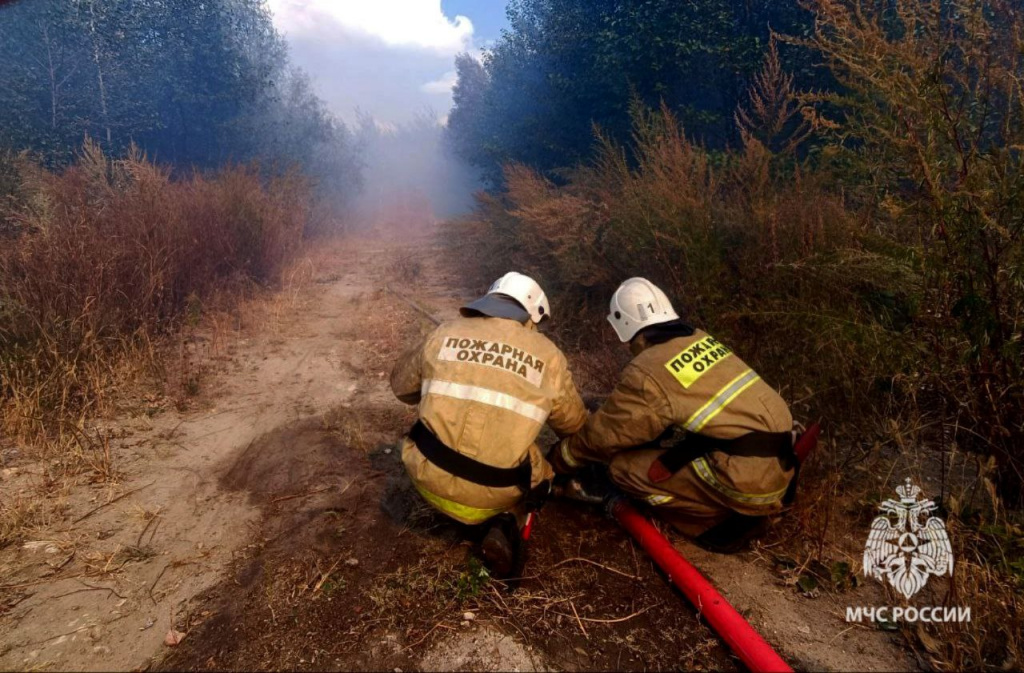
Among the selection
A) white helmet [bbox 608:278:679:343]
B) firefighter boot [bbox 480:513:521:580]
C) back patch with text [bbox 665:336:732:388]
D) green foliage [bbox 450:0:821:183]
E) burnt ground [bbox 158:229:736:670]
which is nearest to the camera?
burnt ground [bbox 158:229:736:670]

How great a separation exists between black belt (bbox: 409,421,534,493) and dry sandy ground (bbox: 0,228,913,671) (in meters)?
0.51

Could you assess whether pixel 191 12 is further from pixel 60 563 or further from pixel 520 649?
pixel 520 649

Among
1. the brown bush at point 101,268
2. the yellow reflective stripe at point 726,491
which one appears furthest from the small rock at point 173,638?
the brown bush at point 101,268

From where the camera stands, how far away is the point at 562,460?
3.15 m

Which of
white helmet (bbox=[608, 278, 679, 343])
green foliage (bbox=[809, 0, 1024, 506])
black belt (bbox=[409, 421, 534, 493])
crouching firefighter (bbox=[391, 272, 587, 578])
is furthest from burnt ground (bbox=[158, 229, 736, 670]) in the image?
green foliage (bbox=[809, 0, 1024, 506])

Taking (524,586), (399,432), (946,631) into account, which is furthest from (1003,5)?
(399,432)

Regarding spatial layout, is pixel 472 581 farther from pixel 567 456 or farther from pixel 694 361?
pixel 694 361

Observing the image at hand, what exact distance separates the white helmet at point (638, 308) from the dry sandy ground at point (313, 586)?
114 centimetres

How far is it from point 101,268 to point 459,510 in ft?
15.1

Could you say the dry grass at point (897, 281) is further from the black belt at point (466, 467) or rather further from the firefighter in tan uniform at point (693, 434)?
the black belt at point (466, 467)

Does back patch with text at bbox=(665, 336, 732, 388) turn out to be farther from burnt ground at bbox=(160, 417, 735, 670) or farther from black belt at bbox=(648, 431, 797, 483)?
burnt ground at bbox=(160, 417, 735, 670)

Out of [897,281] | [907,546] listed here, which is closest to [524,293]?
[897,281]

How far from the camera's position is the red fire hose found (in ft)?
6.79

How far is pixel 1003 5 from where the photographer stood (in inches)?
97.2
